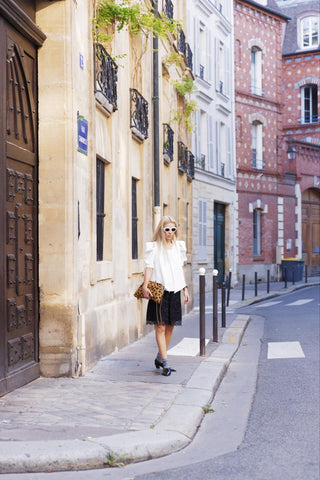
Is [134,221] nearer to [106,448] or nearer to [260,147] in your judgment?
[106,448]

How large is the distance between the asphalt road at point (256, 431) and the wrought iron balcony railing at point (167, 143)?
6.24 meters

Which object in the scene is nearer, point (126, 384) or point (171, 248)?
point (126, 384)

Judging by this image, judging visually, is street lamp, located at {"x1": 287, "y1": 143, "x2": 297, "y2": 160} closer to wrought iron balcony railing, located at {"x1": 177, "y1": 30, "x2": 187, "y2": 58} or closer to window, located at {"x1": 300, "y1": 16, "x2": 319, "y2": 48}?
window, located at {"x1": 300, "y1": 16, "x2": 319, "y2": 48}

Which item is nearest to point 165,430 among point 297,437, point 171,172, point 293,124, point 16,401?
point 297,437

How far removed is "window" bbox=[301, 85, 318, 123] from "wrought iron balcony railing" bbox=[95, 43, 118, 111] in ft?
105

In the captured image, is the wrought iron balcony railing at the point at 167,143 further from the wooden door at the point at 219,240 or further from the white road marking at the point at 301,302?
the wooden door at the point at 219,240

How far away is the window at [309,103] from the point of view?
132 feet

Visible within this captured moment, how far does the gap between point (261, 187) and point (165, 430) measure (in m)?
28.8

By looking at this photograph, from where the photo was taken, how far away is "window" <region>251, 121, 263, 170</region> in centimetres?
3347

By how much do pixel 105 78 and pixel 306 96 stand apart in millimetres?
32957

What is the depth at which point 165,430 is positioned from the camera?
513 centimetres

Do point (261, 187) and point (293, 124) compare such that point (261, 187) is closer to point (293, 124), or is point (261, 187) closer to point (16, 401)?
point (293, 124)

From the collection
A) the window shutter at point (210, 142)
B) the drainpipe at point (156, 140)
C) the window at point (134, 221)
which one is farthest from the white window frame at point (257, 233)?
the window at point (134, 221)

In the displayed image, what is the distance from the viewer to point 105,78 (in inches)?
368
